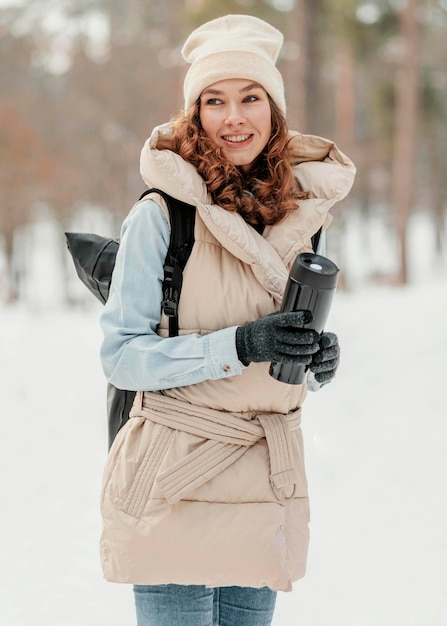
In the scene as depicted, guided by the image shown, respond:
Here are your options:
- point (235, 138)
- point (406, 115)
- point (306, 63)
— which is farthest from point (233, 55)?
point (406, 115)

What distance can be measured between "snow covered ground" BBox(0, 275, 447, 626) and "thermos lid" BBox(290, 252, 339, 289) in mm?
2107

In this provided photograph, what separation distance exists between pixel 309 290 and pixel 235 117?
0.54 meters

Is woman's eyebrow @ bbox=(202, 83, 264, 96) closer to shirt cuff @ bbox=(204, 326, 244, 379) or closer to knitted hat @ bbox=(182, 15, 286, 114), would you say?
knitted hat @ bbox=(182, 15, 286, 114)

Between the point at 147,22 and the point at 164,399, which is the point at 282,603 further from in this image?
the point at 147,22

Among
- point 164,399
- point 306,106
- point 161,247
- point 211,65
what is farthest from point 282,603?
point 306,106

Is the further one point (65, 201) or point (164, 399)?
point (65, 201)

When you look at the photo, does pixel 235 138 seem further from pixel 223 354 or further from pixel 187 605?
pixel 187 605

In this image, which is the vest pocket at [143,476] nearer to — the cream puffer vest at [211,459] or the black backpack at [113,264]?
the cream puffer vest at [211,459]

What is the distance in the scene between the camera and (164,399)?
1676mm

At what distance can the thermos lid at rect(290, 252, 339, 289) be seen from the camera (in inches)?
59.9

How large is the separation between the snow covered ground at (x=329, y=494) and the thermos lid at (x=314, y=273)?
211 centimetres

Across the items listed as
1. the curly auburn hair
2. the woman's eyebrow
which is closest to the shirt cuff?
the curly auburn hair

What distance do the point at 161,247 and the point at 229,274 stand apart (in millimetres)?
171

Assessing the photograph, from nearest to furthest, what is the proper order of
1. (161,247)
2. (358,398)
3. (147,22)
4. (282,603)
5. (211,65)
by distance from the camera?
(161,247), (211,65), (282,603), (358,398), (147,22)
